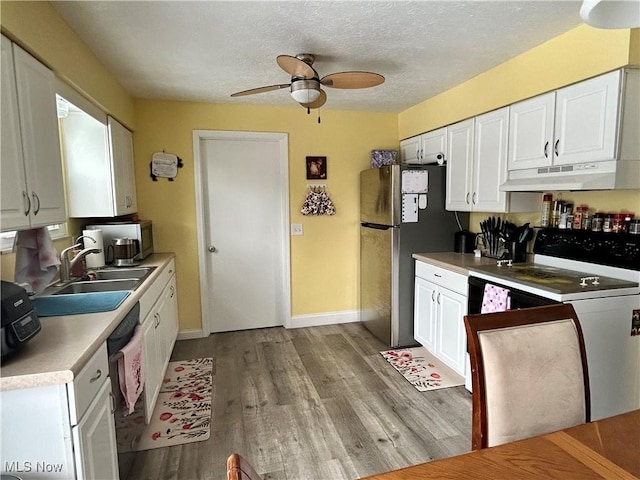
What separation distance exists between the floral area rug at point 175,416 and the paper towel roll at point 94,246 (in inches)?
41.6

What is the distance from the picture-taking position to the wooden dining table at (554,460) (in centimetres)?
91

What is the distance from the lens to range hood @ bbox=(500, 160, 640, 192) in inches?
75.4

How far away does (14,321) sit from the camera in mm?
1159

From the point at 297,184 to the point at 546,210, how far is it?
2.31m

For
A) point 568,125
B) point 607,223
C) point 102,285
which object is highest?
point 568,125

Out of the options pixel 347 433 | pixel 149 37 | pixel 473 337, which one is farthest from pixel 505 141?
pixel 149 37

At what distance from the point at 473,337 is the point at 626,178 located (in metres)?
1.48

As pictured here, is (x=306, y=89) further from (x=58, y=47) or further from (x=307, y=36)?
(x=58, y=47)

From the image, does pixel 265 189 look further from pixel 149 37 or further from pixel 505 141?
pixel 505 141

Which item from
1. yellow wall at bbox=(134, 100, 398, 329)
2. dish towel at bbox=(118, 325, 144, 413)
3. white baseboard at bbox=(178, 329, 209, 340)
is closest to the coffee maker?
yellow wall at bbox=(134, 100, 398, 329)

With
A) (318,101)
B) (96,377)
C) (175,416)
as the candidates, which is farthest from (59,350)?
(318,101)

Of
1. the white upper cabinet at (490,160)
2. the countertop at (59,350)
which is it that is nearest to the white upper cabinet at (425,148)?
the white upper cabinet at (490,160)

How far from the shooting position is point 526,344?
1242 millimetres

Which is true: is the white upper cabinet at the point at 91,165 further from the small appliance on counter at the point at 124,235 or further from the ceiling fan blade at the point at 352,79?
the ceiling fan blade at the point at 352,79
